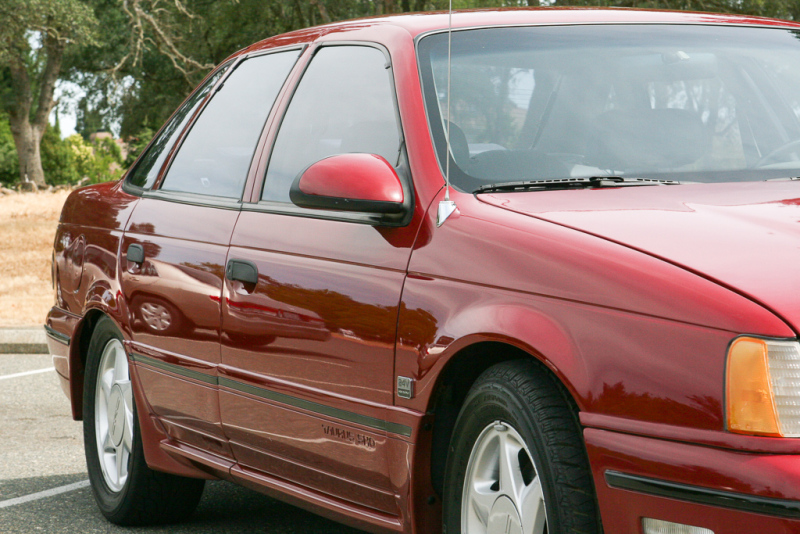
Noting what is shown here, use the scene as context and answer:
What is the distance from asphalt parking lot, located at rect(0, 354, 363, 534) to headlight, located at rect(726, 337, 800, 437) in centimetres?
262

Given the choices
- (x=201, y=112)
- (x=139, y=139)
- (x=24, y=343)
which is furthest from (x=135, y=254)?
(x=139, y=139)

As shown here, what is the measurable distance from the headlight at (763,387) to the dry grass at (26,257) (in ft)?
34.5

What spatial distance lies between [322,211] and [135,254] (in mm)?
1322

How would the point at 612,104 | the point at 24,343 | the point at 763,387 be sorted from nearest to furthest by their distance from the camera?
1. the point at 763,387
2. the point at 612,104
3. the point at 24,343

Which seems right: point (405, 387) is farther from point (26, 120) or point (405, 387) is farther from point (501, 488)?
point (26, 120)

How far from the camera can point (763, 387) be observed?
2.19 meters

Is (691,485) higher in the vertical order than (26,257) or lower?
higher

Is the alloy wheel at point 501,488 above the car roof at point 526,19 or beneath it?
beneath

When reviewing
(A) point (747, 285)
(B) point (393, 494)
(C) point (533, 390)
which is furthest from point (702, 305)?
(B) point (393, 494)

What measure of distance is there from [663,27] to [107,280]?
2.47 metres

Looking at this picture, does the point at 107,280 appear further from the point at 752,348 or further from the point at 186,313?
the point at 752,348

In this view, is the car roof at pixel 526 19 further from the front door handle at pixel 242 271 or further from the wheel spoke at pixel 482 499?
the wheel spoke at pixel 482 499

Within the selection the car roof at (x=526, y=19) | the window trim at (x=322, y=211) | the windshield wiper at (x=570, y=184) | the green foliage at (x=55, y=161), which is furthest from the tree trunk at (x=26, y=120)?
the windshield wiper at (x=570, y=184)

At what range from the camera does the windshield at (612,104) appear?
3318 millimetres
